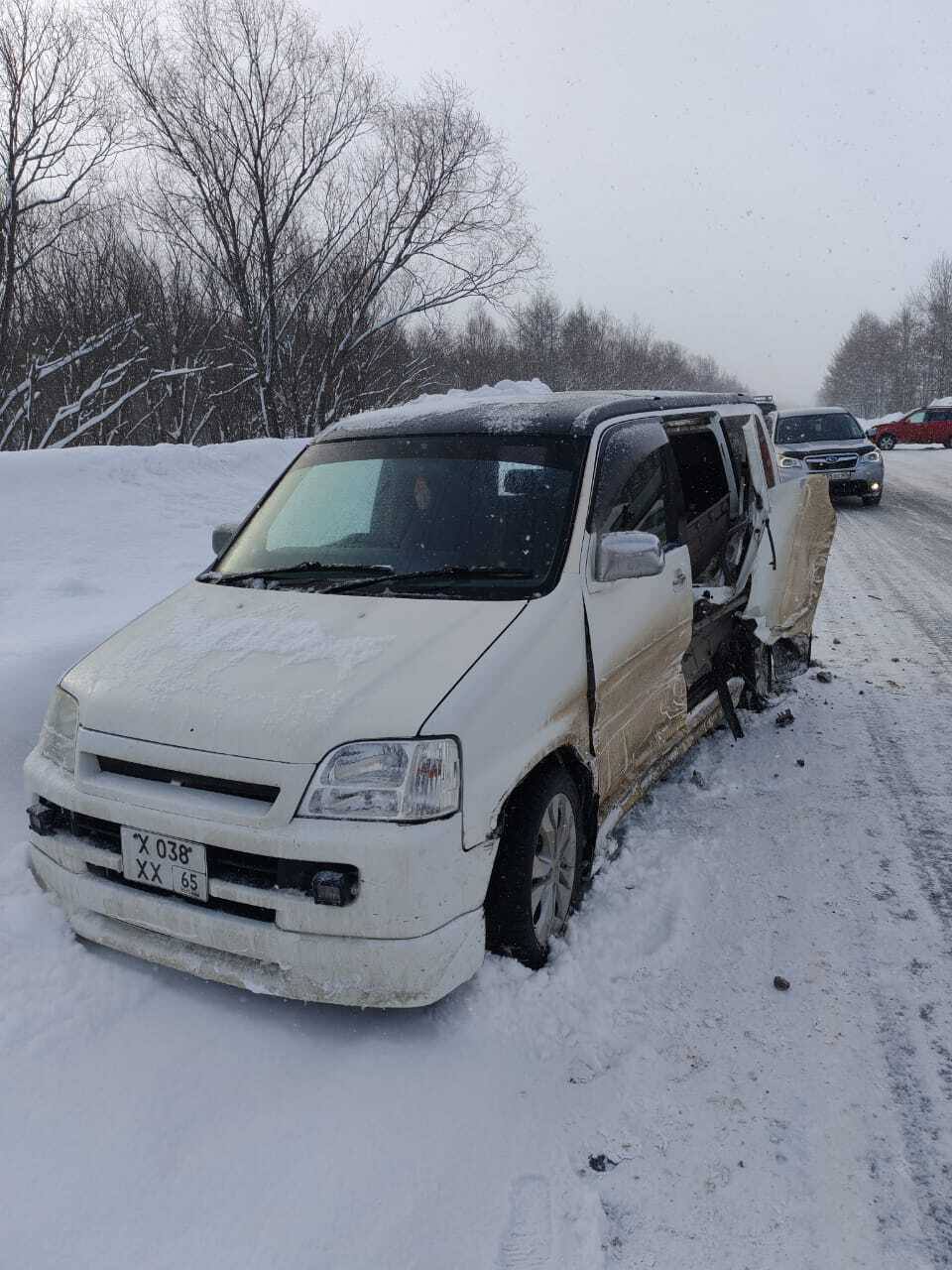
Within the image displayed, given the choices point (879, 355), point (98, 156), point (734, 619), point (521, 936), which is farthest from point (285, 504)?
point (879, 355)

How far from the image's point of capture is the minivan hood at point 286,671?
251cm

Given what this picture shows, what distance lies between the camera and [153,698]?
2.73 metres

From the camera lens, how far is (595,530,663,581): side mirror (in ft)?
10.6

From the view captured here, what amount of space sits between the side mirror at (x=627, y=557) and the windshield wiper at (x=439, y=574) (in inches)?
11.7

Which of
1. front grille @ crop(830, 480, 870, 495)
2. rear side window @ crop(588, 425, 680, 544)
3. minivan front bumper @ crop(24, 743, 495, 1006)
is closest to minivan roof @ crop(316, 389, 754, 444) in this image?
rear side window @ crop(588, 425, 680, 544)

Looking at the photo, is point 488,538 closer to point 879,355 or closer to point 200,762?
point 200,762

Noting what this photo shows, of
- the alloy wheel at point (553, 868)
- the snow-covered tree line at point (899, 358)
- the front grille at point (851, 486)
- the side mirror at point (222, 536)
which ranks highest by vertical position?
the snow-covered tree line at point (899, 358)

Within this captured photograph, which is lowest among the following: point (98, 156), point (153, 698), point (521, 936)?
point (521, 936)

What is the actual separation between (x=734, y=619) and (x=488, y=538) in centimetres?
245

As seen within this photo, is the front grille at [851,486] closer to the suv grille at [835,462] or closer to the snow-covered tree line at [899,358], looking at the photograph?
the suv grille at [835,462]

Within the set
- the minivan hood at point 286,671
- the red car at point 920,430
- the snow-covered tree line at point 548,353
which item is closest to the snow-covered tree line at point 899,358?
the snow-covered tree line at point 548,353

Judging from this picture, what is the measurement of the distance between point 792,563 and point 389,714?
12.7ft

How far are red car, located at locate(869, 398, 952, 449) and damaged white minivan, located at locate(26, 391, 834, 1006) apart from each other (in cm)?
3619

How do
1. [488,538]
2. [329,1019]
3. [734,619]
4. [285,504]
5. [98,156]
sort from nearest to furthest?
[329,1019], [488,538], [285,504], [734,619], [98,156]
